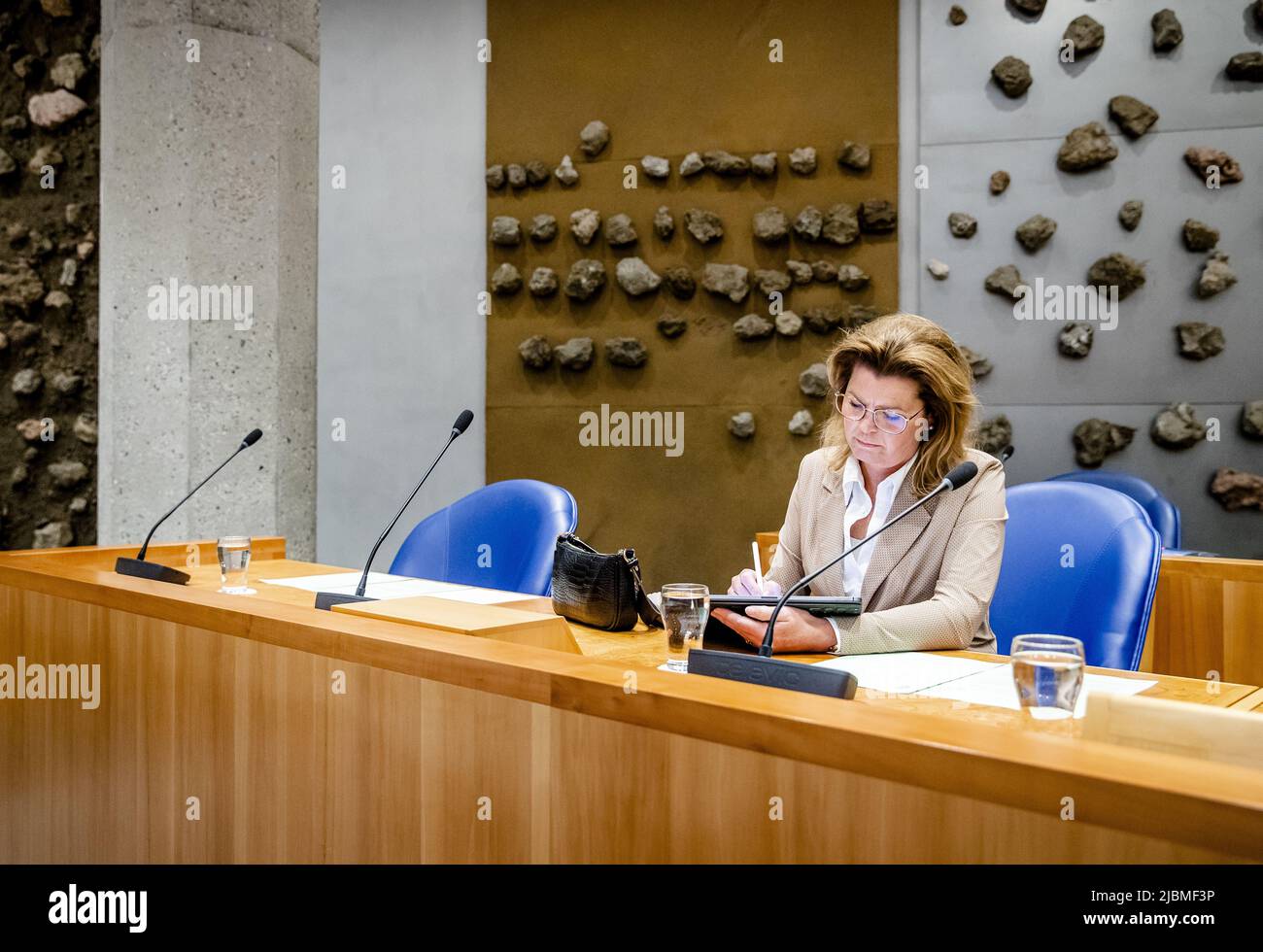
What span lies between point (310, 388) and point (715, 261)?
186cm

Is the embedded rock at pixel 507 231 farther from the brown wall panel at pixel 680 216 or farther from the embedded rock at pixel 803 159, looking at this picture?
the embedded rock at pixel 803 159

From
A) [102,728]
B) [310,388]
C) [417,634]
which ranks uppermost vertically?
[310,388]

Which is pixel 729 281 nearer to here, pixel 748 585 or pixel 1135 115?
pixel 1135 115

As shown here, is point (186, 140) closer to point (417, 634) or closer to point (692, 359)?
point (692, 359)

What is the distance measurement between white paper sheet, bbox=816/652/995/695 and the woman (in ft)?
0.63

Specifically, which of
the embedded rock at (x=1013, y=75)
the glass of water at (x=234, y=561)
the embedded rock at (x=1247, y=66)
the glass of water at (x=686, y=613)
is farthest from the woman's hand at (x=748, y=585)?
the embedded rock at (x=1247, y=66)

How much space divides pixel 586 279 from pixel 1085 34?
2230mm

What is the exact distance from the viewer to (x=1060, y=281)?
3990 mm

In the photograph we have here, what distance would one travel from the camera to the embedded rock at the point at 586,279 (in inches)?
171

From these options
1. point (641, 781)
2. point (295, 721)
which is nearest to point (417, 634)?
point (295, 721)

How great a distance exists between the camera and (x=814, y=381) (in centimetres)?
413

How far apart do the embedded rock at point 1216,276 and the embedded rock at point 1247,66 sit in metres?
0.67
